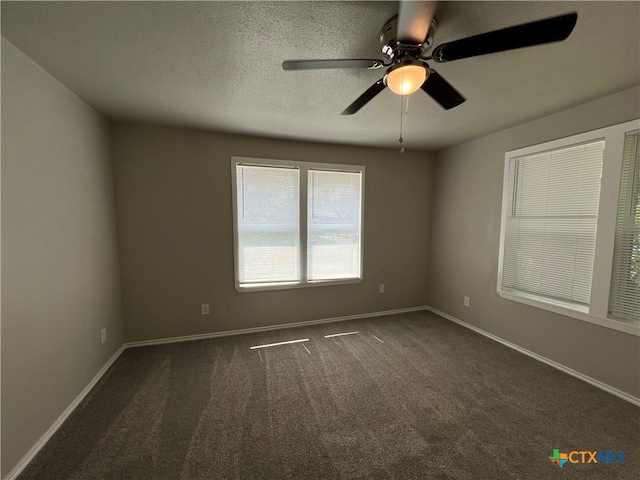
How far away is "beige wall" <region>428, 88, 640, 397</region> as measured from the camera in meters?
2.03

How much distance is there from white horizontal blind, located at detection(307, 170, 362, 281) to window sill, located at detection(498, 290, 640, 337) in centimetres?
183

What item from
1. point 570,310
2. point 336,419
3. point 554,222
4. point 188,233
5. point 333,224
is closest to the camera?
point 336,419

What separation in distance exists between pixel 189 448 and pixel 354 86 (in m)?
2.64

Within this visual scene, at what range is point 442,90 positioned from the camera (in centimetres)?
149

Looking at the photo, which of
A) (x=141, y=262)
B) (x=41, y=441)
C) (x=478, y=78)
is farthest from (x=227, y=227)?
(x=478, y=78)

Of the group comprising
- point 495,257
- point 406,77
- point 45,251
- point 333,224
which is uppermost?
point 406,77

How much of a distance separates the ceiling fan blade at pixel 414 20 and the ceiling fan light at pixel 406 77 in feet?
0.36

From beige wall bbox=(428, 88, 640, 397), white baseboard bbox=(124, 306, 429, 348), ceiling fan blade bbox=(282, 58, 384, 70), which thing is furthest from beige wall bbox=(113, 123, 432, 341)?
ceiling fan blade bbox=(282, 58, 384, 70)

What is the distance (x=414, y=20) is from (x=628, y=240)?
2386mm

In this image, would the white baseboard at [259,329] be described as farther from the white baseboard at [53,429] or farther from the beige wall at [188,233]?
the white baseboard at [53,429]

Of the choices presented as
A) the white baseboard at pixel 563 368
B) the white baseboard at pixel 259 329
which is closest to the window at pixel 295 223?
the white baseboard at pixel 259 329

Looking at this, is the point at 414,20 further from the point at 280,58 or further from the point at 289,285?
the point at 289,285

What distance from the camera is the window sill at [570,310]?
6.41 feet

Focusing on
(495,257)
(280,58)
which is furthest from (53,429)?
(495,257)
